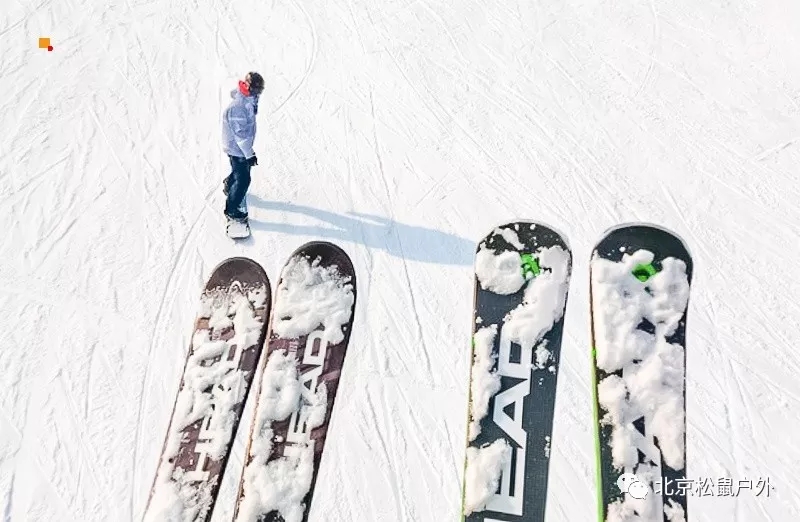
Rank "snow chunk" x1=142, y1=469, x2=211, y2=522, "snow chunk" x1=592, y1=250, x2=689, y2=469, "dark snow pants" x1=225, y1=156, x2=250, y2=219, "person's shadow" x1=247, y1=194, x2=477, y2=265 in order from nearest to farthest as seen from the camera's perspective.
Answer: "snow chunk" x1=142, y1=469, x2=211, y2=522, "snow chunk" x1=592, y1=250, x2=689, y2=469, "dark snow pants" x1=225, y1=156, x2=250, y2=219, "person's shadow" x1=247, y1=194, x2=477, y2=265

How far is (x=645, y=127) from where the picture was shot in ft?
19.5

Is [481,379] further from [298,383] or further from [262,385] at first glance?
[262,385]

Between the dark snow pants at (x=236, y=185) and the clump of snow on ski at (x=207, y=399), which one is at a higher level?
the dark snow pants at (x=236, y=185)

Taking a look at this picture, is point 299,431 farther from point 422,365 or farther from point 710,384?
point 710,384

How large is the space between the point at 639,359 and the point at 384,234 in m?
2.14

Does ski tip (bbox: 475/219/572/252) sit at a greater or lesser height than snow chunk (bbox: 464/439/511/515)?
greater

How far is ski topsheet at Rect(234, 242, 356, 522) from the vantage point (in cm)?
365

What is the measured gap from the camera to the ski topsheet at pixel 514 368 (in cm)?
367

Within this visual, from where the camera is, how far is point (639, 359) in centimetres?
398

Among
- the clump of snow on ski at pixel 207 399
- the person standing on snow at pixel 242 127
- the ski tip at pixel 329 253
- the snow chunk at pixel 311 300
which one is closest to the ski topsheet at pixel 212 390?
the clump of snow on ski at pixel 207 399

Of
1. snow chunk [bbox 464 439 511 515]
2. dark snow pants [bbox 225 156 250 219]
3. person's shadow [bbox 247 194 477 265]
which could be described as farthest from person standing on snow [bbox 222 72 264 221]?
snow chunk [bbox 464 439 511 515]

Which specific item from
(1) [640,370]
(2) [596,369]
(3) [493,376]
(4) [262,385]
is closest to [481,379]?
(3) [493,376]

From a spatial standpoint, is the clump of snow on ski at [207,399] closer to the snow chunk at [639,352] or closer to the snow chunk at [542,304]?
the snow chunk at [542,304]

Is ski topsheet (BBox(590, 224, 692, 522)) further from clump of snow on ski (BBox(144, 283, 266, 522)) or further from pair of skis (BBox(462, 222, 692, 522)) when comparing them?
clump of snow on ski (BBox(144, 283, 266, 522))
